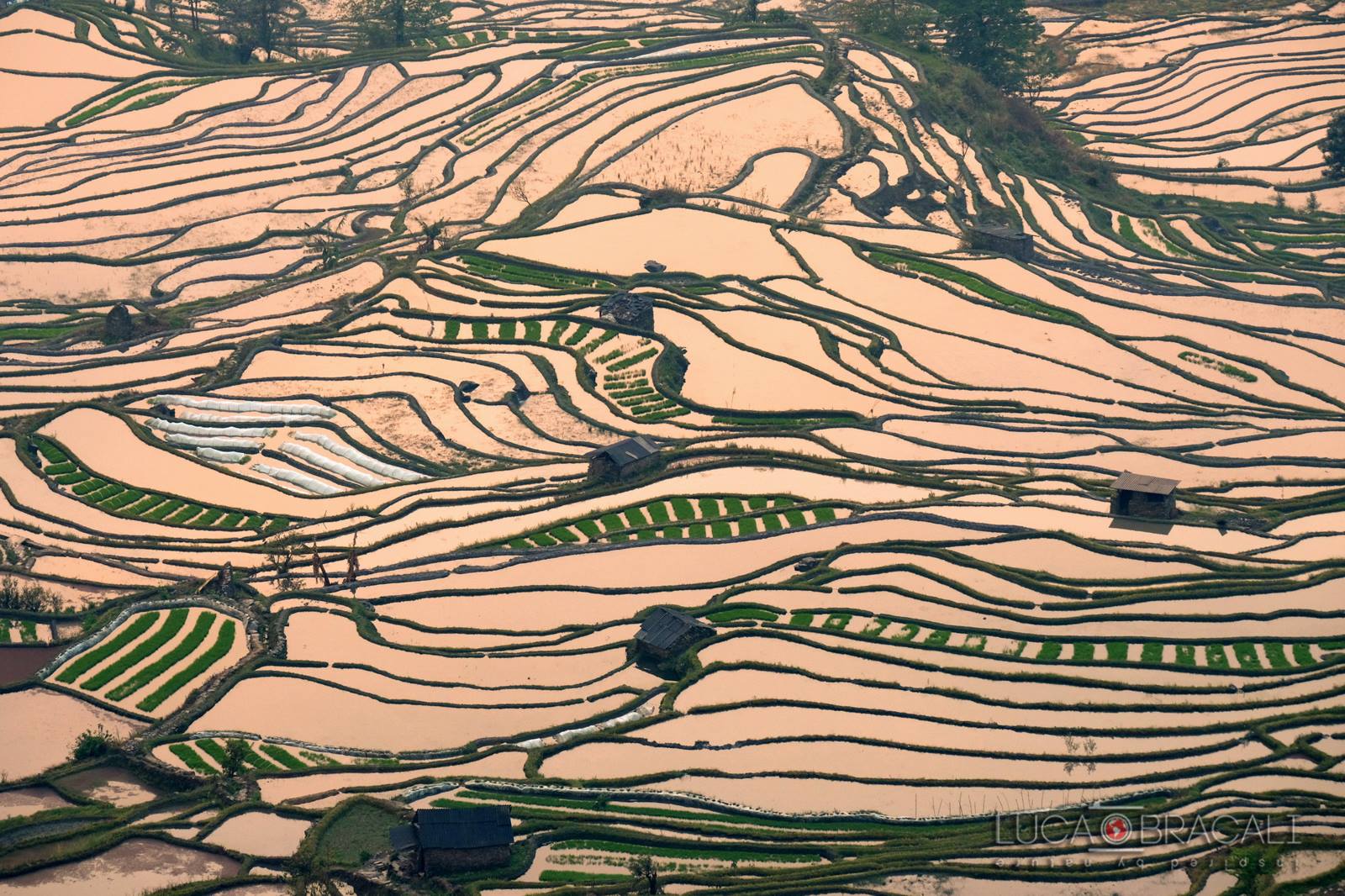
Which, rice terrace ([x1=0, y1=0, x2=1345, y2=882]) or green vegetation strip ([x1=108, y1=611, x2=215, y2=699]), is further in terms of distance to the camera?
green vegetation strip ([x1=108, y1=611, x2=215, y2=699])

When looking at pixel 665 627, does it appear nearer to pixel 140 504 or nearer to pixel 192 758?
pixel 192 758

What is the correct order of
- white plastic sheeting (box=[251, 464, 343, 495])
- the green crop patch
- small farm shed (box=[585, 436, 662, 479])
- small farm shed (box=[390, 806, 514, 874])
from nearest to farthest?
1. small farm shed (box=[390, 806, 514, 874])
2. the green crop patch
3. small farm shed (box=[585, 436, 662, 479])
4. white plastic sheeting (box=[251, 464, 343, 495])

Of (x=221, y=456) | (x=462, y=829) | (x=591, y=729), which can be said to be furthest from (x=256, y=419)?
(x=462, y=829)

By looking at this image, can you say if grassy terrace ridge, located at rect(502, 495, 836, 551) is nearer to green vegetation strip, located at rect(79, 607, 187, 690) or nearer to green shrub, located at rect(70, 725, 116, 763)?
green vegetation strip, located at rect(79, 607, 187, 690)

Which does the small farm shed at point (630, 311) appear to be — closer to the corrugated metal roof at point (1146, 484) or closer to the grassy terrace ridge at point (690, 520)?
the grassy terrace ridge at point (690, 520)

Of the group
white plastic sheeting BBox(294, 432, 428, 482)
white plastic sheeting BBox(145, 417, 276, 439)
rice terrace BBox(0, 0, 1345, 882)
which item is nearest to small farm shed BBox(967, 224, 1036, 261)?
rice terrace BBox(0, 0, 1345, 882)

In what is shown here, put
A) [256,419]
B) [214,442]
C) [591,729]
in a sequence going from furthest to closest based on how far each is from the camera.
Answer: [256,419], [214,442], [591,729]

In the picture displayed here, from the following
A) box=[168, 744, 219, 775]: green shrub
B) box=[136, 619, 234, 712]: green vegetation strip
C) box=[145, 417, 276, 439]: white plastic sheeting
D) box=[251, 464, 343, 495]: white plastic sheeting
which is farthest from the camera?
box=[145, 417, 276, 439]: white plastic sheeting
